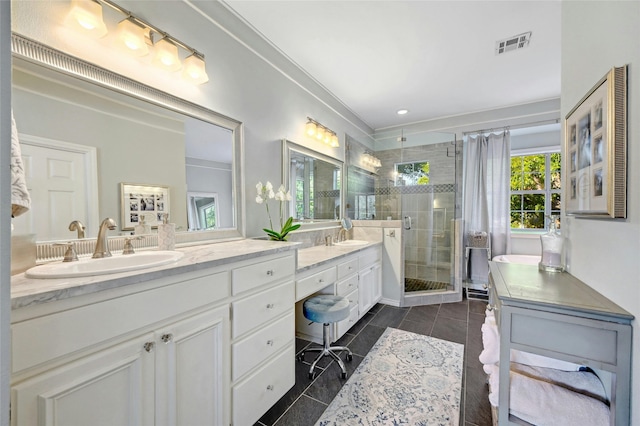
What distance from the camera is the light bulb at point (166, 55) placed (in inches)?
55.0

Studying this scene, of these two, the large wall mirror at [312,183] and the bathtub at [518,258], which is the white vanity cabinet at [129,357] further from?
the bathtub at [518,258]

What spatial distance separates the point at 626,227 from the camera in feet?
3.07

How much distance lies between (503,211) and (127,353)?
444cm

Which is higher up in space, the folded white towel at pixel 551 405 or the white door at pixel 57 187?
the white door at pixel 57 187

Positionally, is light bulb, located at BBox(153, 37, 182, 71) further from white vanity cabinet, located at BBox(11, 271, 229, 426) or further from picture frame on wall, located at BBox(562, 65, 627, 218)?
picture frame on wall, located at BBox(562, 65, 627, 218)

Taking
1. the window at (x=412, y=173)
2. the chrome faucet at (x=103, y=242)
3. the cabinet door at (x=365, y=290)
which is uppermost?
the window at (x=412, y=173)

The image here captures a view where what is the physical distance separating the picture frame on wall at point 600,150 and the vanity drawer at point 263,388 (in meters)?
1.76

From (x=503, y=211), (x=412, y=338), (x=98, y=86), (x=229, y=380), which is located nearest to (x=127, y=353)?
(x=229, y=380)

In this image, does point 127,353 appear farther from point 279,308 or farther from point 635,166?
point 635,166

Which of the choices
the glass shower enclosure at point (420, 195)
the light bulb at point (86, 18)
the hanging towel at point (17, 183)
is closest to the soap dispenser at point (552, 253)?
the glass shower enclosure at point (420, 195)

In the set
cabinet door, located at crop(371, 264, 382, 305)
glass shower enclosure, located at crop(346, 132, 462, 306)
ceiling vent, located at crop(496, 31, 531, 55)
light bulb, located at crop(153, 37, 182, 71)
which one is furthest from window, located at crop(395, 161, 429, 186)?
light bulb, located at crop(153, 37, 182, 71)

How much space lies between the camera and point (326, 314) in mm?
→ 1806

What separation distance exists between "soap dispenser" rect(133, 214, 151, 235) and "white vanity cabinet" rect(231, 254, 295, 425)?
60 centimetres

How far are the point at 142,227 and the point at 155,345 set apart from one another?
2.34 feet
